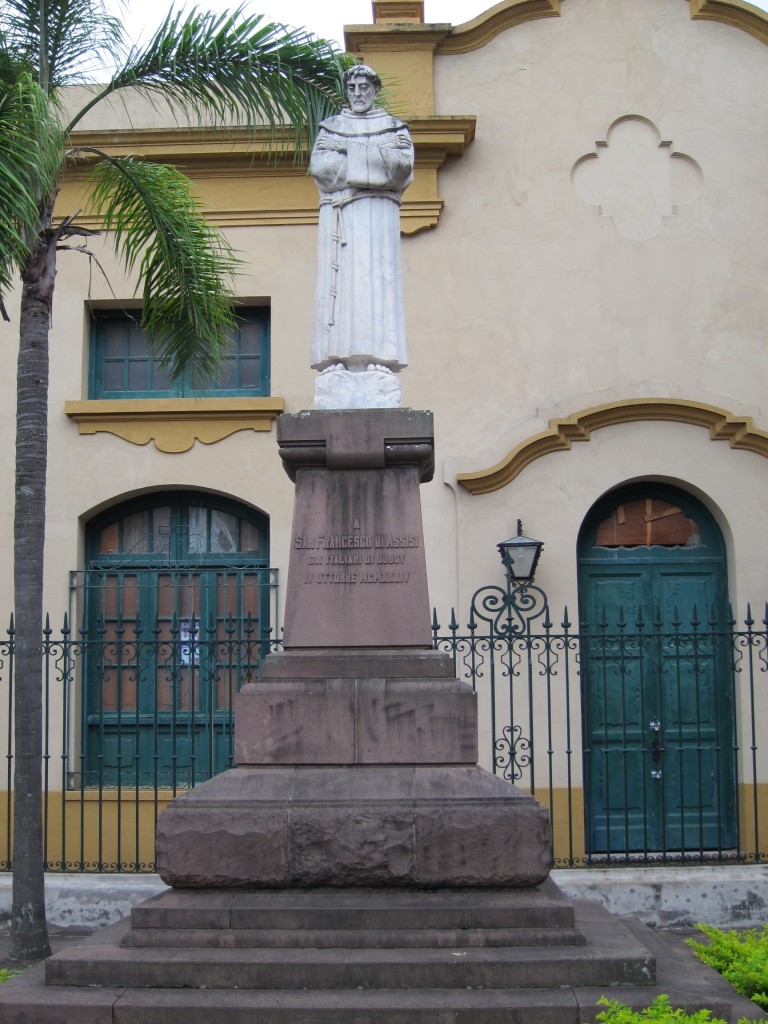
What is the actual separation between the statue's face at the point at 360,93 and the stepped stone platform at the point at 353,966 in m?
4.40

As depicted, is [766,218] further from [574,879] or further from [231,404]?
[574,879]

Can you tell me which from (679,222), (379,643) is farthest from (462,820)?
(679,222)

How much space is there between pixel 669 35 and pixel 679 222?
6.56ft

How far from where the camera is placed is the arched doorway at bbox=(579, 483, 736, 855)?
1097cm

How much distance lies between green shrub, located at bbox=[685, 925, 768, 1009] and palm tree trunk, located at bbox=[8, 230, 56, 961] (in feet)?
14.1

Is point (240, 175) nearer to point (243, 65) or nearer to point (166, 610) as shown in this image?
point (243, 65)

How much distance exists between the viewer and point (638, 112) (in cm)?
1198

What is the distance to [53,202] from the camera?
8.56m

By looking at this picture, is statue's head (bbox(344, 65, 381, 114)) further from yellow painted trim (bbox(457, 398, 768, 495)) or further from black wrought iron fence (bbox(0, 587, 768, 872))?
black wrought iron fence (bbox(0, 587, 768, 872))

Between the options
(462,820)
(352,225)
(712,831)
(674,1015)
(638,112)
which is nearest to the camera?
(674,1015)

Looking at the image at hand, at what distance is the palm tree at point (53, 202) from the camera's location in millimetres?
7871

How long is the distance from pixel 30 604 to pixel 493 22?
7.65 metres

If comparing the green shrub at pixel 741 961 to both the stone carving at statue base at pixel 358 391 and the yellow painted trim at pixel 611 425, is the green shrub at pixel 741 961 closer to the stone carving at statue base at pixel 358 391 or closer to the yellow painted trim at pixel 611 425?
the stone carving at statue base at pixel 358 391

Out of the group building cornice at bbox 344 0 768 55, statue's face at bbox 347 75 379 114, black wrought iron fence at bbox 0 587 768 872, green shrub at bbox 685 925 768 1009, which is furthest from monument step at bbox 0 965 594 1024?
building cornice at bbox 344 0 768 55
